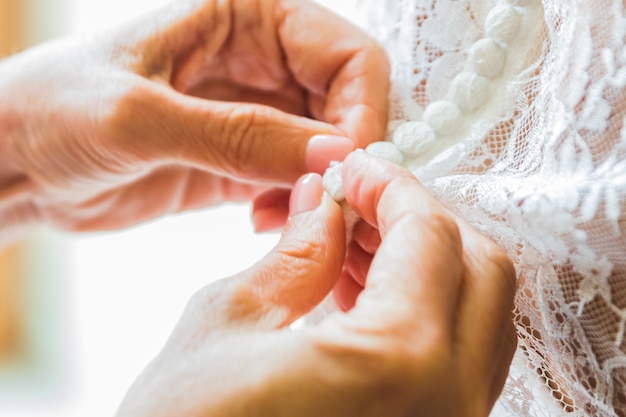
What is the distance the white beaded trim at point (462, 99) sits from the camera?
0.55 metres

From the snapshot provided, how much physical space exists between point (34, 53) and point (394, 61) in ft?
1.57

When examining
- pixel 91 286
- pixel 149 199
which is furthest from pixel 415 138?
pixel 91 286

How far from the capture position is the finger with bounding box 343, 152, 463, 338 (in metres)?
0.36

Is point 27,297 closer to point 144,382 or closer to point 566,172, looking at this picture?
point 144,382

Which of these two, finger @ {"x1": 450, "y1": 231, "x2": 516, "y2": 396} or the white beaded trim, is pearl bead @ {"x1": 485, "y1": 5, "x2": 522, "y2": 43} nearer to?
the white beaded trim

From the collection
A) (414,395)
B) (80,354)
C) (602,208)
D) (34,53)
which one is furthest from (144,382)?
(80,354)

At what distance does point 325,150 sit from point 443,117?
0.12m

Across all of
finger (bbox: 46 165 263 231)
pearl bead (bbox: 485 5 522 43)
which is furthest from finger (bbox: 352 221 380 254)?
finger (bbox: 46 165 263 231)

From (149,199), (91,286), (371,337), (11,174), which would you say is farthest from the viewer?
(91,286)

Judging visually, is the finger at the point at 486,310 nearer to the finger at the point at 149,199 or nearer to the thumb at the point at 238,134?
the thumb at the point at 238,134

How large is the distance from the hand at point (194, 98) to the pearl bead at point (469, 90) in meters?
0.09

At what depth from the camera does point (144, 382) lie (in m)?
0.40

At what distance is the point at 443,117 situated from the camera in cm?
58

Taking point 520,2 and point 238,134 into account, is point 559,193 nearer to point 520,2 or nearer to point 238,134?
point 520,2
